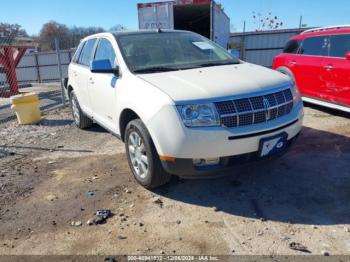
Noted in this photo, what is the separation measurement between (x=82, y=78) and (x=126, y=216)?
3.01 metres

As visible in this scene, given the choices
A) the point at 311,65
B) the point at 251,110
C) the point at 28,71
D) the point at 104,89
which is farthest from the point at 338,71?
the point at 28,71

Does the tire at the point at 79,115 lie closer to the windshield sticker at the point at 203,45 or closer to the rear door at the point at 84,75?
the rear door at the point at 84,75

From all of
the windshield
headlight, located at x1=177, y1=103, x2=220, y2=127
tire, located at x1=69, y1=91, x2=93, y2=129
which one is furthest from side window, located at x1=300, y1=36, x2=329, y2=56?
tire, located at x1=69, y1=91, x2=93, y2=129

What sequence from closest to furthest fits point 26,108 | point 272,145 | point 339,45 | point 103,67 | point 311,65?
point 272,145
point 103,67
point 339,45
point 311,65
point 26,108

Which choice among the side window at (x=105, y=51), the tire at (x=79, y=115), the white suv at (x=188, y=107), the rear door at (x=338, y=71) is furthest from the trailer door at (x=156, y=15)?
the white suv at (x=188, y=107)

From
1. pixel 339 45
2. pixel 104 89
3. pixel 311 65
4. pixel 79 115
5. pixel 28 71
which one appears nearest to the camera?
pixel 104 89

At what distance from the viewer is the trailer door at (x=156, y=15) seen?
36.0 ft

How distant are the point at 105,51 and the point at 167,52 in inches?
38.8

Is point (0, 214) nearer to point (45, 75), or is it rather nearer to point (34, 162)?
point (34, 162)

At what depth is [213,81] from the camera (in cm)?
327

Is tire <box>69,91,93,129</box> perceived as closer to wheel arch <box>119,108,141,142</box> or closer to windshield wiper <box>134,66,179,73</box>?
wheel arch <box>119,108,141,142</box>

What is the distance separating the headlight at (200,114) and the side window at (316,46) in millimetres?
4652

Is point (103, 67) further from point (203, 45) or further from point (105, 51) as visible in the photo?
point (203, 45)

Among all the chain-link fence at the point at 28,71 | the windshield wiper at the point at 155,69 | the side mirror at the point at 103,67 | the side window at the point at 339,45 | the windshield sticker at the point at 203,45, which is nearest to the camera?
Result: the windshield wiper at the point at 155,69
